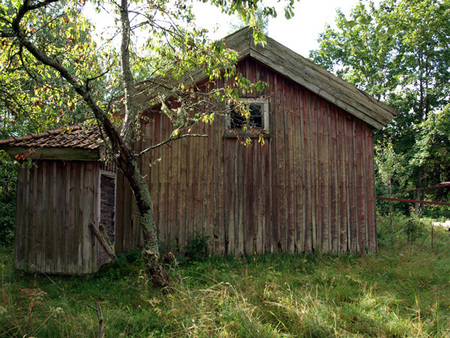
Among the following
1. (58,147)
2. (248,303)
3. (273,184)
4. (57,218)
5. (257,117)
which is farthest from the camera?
(257,117)

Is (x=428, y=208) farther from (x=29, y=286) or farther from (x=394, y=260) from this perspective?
(x=29, y=286)

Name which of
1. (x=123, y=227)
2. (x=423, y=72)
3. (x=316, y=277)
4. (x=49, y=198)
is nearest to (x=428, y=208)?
(x=423, y=72)

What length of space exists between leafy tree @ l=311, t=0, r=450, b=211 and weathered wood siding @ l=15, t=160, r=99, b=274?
15.4 metres

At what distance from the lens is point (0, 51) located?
20.8 feet

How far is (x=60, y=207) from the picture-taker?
22.4 feet

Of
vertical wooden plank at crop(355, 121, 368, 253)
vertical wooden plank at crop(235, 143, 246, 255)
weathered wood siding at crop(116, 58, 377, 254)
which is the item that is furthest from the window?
vertical wooden plank at crop(355, 121, 368, 253)

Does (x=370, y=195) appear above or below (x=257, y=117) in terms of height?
below

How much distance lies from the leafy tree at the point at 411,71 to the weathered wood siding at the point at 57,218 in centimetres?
1544

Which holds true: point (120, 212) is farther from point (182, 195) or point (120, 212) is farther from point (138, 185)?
point (138, 185)

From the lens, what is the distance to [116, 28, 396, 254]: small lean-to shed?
7.80 m

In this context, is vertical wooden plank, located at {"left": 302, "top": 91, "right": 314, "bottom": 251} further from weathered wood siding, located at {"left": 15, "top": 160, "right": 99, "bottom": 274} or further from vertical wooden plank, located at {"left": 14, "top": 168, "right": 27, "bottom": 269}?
vertical wooden plank, located at {"left": 14, "top": 168, "right": 27, "bottom": 269}

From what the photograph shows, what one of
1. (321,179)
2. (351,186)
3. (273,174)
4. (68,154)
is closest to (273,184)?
(273,174)

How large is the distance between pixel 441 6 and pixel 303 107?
15778 mm

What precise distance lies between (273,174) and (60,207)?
4477mm
